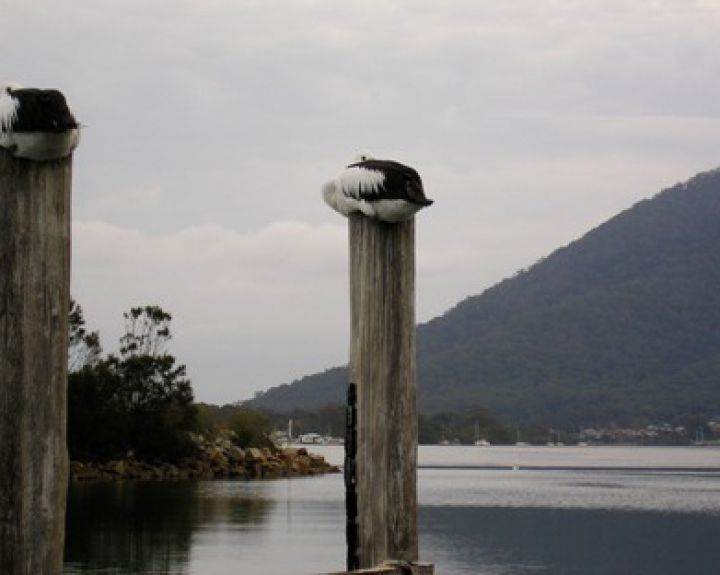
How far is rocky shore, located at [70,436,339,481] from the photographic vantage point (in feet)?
219

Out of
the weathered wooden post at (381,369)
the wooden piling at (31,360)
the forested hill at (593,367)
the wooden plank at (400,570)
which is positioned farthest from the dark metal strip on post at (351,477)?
the forested hill at (593,367)

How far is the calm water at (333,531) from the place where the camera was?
33219 millimetres

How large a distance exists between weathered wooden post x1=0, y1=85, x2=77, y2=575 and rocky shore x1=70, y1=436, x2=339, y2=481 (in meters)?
55.9

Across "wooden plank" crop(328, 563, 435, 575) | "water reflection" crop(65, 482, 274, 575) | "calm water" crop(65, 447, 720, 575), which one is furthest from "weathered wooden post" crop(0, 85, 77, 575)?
"calm water" crop(65, 447, 720, 575)

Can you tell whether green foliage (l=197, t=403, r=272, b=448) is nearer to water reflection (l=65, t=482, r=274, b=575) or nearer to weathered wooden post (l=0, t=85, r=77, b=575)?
water reflection (l=65, t=482, r=274, b=575)

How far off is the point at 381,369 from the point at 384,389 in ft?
0.27

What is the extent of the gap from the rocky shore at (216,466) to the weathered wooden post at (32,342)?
55.9 m

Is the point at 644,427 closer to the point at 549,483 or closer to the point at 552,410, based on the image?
the point at 552,410

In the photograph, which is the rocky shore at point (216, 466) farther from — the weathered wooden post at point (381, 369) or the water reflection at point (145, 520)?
the weathered wooden post at point (381, 369)

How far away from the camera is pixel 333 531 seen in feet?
145

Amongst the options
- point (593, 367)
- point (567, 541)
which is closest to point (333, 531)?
point (567, 541)

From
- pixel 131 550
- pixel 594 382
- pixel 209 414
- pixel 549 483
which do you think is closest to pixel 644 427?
pixel 594 382

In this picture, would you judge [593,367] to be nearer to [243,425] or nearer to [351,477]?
[243,425]

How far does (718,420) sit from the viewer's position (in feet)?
611
